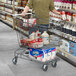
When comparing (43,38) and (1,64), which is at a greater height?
(43,38)

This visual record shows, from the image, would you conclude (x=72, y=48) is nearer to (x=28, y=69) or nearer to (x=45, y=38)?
(x=45, y=38)

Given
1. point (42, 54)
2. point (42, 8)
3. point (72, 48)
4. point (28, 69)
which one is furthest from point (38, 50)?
point (72, 48)

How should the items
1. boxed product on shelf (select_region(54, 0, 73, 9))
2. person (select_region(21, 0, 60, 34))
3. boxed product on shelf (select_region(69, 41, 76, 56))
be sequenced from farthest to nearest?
boxed product on shelf (select_region(54, 0, 73, 9)), boxed product on shelf (select_region(69, 41, 76, 56)), person (select_region(21, 0, 60, 34))

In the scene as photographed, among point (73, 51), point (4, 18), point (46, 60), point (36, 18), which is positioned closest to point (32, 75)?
point (46, 60)

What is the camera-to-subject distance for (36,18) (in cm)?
403

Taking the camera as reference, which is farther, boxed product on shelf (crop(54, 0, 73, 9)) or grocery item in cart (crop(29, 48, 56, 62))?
boxed product on shelf (crop(54, 0, 73, 9))

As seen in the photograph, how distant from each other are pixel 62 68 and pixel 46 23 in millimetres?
1047

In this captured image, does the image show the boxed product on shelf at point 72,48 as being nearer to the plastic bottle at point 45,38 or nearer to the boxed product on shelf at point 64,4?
the boxed product on shelf at point 64,4

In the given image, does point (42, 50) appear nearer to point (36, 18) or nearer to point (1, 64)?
point (36, 18)

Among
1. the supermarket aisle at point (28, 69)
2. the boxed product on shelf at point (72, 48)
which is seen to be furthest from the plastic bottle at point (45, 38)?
the boxed product on shelf at point (72, 48)

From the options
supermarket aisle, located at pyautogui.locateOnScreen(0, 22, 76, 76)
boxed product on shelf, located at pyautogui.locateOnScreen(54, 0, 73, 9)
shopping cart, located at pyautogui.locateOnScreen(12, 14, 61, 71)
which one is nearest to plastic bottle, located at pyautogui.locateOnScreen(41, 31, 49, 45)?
shopping cart, located at pyautogui.locateOnScreen(12, 14, 61, 71)

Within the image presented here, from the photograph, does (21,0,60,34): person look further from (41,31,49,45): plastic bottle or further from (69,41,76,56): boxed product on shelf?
(69,41,76,56): boxed product on shelf

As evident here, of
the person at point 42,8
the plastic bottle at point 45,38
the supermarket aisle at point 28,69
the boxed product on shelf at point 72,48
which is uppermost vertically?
the person at point 42,8

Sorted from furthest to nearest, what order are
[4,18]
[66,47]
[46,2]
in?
[4,18] < [66,47] < [46,2]
